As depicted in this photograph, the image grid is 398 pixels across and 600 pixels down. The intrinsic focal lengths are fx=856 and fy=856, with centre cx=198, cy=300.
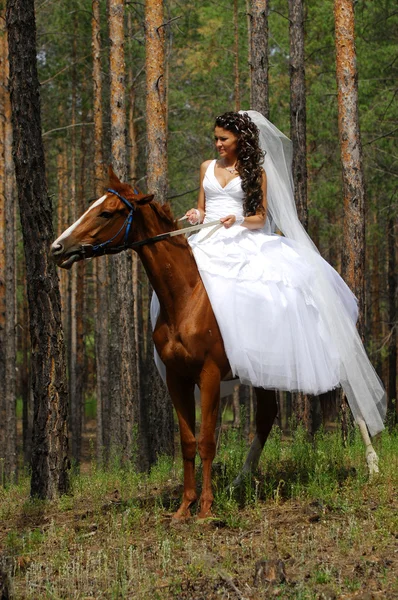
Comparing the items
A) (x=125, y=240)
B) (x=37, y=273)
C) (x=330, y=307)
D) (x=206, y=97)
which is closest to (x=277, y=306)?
(x=330, y=307)

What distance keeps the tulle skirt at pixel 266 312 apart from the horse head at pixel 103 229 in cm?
80

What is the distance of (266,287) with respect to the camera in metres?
7.39

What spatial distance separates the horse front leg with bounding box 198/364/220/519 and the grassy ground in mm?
171

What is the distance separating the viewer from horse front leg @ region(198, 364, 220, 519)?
697cm

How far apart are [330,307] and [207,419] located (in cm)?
161

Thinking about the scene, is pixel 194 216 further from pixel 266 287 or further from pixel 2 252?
pixel 2 252

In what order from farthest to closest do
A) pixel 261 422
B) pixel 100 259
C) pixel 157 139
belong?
pixel 100 259 < pixel 157 139 < pixel 261 422

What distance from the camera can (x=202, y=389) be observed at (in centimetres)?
702

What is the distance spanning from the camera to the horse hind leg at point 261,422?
8.10m

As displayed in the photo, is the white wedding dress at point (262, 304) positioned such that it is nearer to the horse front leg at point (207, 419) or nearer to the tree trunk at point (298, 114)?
the horse front leg at point (207, 419)

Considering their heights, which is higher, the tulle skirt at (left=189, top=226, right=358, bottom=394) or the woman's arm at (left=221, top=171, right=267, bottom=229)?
the woman's arm at (left=221, top=171, right=267, bottom=229)

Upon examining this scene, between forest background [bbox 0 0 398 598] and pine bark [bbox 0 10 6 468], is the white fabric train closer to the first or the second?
forest background [bbox 0 0 398 598]

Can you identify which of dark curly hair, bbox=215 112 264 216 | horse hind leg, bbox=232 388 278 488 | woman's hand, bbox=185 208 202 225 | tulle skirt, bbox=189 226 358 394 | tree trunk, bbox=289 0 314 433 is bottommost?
horse hind leg, bbox=232 388 278 488

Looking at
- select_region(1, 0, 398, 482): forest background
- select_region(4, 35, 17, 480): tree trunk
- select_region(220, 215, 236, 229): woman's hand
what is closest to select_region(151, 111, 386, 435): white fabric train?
select_region(220, 215, 236, 229): woman's hand
